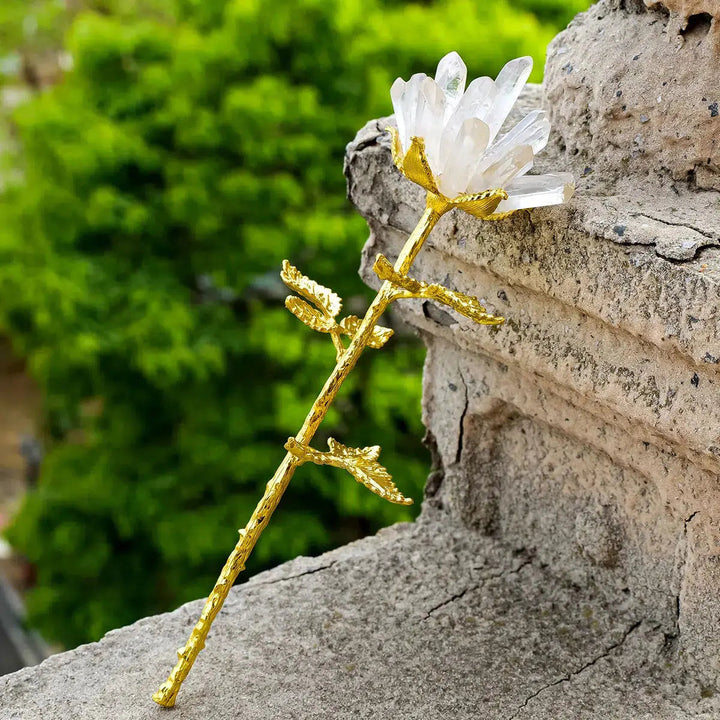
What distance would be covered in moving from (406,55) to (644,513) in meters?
4.14

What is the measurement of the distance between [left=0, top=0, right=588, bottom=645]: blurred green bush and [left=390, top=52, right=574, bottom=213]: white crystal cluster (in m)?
3.37

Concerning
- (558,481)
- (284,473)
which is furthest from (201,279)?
(284,473)

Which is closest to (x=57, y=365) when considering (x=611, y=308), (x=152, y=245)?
(x=152, y=245)

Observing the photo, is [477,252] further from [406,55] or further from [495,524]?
[406,55]

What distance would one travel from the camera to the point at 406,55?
16.3 feet

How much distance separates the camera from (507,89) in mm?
1034

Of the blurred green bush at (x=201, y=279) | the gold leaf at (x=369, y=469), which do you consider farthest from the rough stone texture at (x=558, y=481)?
the blurred green bush at (x=201, y=279)

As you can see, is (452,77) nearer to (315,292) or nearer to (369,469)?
(315,292)

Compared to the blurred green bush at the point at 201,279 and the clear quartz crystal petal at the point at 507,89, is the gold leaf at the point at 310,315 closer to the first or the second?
the clear quartz crystal petal at the point at 507,89

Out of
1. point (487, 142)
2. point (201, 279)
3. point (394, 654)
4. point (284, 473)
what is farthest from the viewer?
point (201, 279)

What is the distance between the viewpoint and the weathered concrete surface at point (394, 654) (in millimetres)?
1117

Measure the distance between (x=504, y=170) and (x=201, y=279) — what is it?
4605mm

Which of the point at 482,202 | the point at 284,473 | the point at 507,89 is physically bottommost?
the point at 284,473

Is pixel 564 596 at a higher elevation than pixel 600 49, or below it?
below
